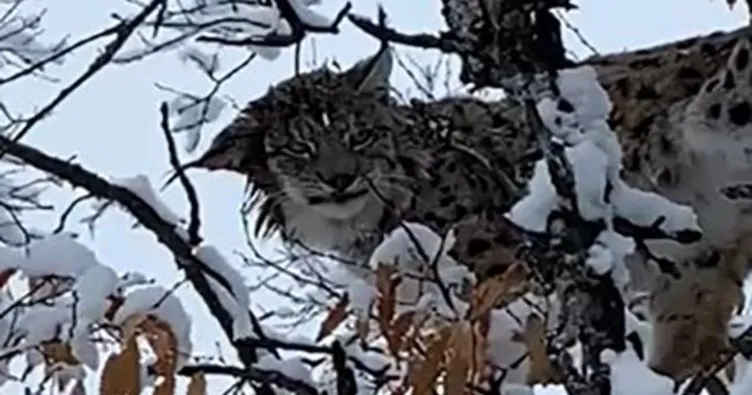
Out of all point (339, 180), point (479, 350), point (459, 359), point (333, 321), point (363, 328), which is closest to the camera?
point (459, 359)

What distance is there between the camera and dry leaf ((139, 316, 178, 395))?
1.61 metres

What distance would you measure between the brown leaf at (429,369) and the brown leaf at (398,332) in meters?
0.16

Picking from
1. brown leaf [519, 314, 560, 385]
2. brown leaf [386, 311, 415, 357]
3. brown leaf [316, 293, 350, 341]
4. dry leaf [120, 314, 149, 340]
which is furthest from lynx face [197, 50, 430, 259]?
brown leaf [519, 314, 560, 385]

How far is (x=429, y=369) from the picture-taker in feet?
5.19

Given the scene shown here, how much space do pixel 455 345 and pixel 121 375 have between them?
301mm

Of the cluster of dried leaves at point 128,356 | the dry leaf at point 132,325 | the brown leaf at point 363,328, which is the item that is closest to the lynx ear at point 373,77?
the brown leaf at point 363,328

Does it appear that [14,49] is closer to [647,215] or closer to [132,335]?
[132,335]

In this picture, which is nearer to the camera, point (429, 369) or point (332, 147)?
point (429, 369)

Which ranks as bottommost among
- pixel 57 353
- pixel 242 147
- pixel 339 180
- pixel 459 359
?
pixel 459 359

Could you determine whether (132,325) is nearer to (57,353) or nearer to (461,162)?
(57,353)

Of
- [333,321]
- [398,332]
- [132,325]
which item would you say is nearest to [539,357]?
[398,332]

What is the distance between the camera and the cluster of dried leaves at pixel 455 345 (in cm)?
157

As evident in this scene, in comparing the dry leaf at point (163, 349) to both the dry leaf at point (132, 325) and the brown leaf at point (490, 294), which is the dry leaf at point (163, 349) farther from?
the brown leaf at point (490, 294)

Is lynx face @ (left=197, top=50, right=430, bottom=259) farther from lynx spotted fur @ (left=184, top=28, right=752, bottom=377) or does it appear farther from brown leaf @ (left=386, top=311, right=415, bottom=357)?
brown leaf @ (left=386, top=311, right=415, bottom=357)
